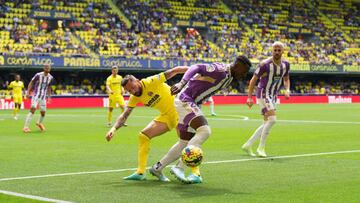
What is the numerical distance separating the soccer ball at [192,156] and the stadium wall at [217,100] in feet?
116

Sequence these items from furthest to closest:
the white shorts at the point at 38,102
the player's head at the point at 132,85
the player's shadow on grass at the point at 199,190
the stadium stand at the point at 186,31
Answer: the stadium stand at the point at 186,31 < the white shorts at the point at 38,102 < the player's head at the point at 132,85 < the player's shadow on grass at the point at 199,190

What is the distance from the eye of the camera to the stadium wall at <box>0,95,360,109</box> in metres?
44.6

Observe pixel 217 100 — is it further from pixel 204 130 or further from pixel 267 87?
pixel 204 130

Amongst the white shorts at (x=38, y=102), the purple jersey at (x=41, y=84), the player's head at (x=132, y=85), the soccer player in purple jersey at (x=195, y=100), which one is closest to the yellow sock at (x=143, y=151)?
the soccer player in purple jersey at (x=195, y=100)

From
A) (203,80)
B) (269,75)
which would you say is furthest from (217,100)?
(203,80)

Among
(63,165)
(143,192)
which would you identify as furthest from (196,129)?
(63,165)

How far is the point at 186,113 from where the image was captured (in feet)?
32.1

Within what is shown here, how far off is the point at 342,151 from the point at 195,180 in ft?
18.7

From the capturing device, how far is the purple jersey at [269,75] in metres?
13.8

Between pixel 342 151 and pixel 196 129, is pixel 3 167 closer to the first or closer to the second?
pixel 196 129

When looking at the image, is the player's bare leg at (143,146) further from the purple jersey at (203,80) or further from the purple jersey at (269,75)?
the purple jersey at (269,75)

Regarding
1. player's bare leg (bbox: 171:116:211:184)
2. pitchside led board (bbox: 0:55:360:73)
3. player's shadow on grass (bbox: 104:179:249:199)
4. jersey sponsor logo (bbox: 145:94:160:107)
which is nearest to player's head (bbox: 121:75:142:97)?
jersey sponsor logo (bbox: 145:94:160:107)

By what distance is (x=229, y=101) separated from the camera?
5366cm

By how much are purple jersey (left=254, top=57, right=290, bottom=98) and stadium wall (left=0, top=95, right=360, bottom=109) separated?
3158 cm
